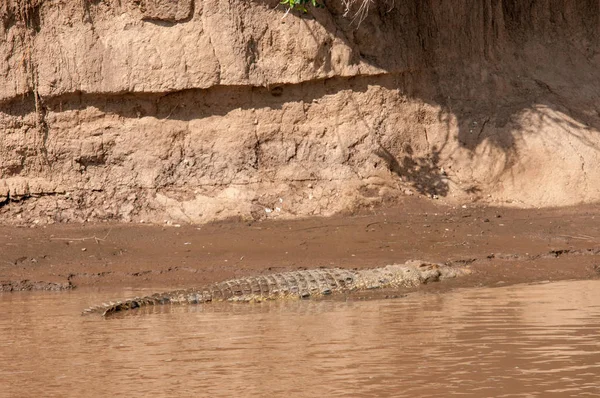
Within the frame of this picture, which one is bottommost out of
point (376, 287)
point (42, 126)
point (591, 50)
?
point (376, 287)

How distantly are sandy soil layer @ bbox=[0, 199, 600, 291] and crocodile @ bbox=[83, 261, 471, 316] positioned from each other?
9.5 inches

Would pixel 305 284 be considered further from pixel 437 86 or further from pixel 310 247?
pixel 437 86

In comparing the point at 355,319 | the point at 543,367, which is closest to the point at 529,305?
the point at 355,319

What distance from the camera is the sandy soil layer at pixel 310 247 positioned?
8.38 meters

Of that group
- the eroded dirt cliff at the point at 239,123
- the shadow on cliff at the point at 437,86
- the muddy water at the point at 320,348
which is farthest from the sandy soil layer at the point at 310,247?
the muddy water at the point at 320,348

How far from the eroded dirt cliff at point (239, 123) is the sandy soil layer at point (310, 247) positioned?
1.19 ft

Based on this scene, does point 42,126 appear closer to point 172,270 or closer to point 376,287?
point 172,270

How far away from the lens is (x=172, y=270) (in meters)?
8.57

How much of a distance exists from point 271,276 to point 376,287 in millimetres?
911

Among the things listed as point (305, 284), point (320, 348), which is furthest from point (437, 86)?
point (320, 348)

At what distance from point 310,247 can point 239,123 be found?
6.35 feet

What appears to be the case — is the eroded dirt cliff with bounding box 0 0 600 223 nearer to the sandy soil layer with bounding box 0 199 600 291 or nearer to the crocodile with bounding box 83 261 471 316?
the sandy soil layer with bounding box 0 199 600 291

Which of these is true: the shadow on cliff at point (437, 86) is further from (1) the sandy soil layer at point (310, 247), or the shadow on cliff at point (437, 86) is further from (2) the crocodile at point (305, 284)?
(2) the crocodile at point (305, 284)

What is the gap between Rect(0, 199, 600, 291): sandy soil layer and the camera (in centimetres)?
838
